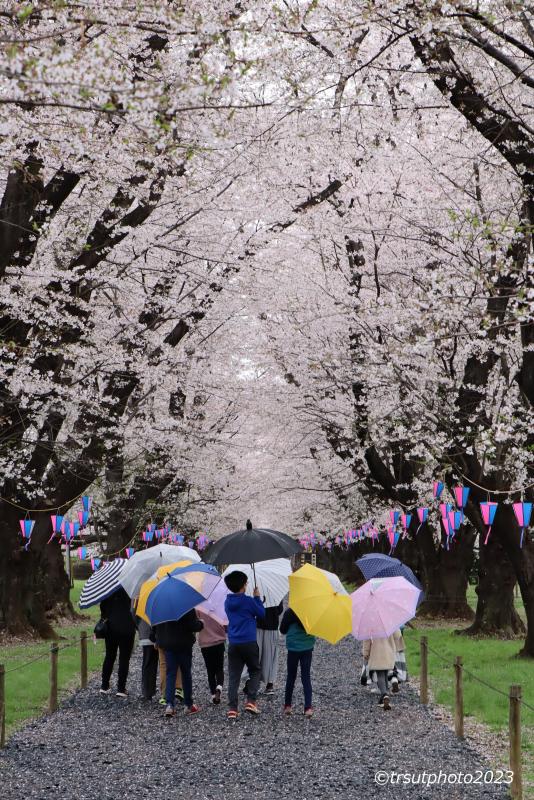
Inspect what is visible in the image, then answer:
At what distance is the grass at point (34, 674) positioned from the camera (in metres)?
11.1

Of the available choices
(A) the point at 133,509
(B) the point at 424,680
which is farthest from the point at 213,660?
(A) the point at 133,509

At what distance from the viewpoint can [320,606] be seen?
988 cm

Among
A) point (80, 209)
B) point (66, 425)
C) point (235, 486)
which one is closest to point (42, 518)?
point (66, 425)

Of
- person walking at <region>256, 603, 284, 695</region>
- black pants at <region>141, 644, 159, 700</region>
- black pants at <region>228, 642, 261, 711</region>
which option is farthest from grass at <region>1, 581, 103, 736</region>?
person walking at <region>256, 603, 284, 695</region>

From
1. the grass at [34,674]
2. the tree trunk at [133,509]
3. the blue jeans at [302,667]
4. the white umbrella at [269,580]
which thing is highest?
the tree trunk at [133,509]

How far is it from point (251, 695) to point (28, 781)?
355cm

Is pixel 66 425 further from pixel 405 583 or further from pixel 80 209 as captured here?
pixel 405 583

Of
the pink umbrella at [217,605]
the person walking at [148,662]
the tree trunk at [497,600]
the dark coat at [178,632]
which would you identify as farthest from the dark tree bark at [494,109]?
the tree trunk at [497,600]

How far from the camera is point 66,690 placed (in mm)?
12844

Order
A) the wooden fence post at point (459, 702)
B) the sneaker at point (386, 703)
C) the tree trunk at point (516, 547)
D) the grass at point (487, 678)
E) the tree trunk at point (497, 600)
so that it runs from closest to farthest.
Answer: the wooden fence post at point (459, 702) → the grass at point (487, 678) → the sneaker at point (386, 703) → the tree trunk at point (516, 547) → the tree trunk at point (497, 600)

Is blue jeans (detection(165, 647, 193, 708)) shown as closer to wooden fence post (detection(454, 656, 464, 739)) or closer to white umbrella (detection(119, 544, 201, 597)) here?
white umbrella (detection(119, 544, 201, 597))

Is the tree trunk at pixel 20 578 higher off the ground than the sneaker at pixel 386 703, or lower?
higher

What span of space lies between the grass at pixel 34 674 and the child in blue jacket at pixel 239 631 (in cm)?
237

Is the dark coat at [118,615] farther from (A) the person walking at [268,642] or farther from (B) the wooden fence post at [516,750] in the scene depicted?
(B) the wooden fence post at [516,750]
